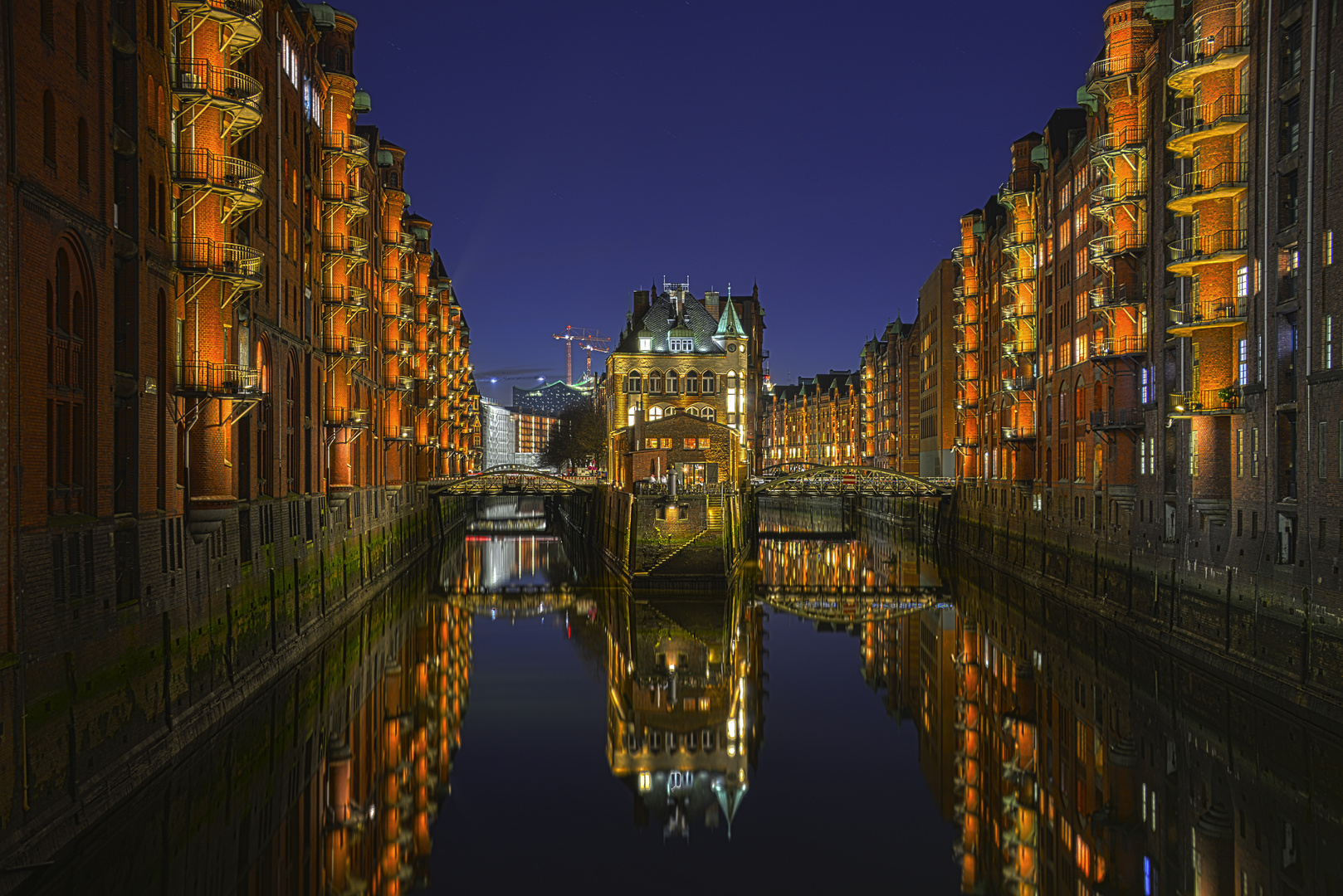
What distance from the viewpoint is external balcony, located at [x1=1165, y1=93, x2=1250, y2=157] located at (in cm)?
2755

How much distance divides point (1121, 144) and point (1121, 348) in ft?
23.1

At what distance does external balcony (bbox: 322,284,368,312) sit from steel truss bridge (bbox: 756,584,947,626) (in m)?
21.3

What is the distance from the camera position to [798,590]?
48.8 m

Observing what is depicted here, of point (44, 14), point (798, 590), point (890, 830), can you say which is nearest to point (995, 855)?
point (890, 830)

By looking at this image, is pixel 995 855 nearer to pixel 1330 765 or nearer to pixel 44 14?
pixel 1330 765

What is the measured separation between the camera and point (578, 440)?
376 feet

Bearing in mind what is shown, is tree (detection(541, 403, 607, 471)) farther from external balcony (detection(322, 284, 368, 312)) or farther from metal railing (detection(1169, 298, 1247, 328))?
metal railing (detection(1169, 298, 1247, 328))

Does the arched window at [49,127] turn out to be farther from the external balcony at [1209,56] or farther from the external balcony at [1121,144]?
the external balcony at [1121,144]

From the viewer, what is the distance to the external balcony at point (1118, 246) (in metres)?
36.0

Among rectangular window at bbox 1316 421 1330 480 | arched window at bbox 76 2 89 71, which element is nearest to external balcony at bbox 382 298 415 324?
arched window at bbox 76 2 89 71

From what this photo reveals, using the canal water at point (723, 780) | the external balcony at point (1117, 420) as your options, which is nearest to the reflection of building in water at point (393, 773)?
the canal water at point (723, 780)

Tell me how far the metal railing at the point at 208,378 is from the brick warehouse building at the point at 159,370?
54 millimetres

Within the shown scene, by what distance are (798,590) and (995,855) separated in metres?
31.8

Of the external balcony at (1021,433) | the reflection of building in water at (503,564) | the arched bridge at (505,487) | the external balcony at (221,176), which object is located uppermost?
the external balcony at (221,176)
